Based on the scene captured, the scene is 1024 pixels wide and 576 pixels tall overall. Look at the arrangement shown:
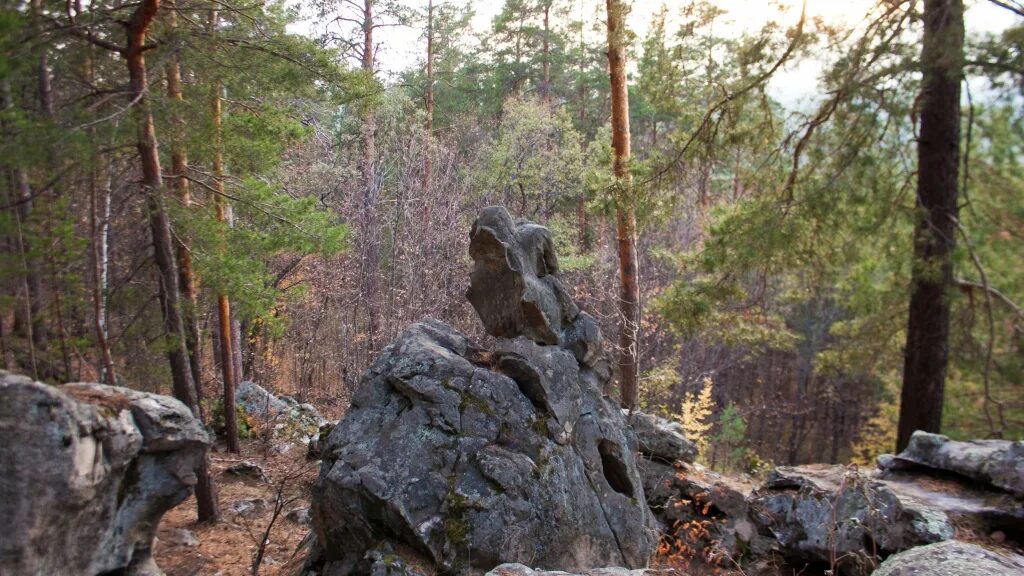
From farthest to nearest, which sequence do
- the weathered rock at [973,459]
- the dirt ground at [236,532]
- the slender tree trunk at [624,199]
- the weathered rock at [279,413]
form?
the weathered rock at [279,413] → the slender tree trunk at [624,199] → the dirt ground at [236,532] → the weathered rock at [973,459]

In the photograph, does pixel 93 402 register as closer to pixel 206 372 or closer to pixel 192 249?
pixel 192 249

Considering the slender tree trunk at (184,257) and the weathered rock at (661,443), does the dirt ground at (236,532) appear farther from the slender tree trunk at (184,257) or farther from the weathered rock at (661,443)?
the weathered rock at (661,443)

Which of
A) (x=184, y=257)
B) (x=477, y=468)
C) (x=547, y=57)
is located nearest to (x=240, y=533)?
(x=184, y=257)

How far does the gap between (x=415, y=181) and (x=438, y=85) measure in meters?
9.74

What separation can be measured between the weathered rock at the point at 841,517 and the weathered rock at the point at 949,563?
2.05 meters

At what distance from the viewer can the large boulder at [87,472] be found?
3783 mm

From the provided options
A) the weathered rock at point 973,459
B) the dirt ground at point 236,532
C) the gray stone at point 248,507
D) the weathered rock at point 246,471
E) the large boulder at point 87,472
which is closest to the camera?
the large boulder at point 87,472

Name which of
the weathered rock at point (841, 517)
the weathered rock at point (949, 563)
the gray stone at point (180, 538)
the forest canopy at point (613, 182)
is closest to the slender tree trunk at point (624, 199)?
the forest canopy at point (613, 182)

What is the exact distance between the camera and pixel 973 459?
19.8ft

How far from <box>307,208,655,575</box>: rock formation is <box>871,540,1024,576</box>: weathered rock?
8.03ft

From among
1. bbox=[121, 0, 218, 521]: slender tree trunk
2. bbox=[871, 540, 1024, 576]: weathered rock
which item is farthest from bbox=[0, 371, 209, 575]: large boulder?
bbox=[871, 540, 1024, 576]: weathered rock

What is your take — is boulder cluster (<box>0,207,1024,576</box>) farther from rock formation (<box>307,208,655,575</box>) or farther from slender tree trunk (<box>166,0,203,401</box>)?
slender tree trunk (<box>166,0,203,401</box>)

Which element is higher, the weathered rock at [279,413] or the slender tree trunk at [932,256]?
the slender tree trunk at [932,256]

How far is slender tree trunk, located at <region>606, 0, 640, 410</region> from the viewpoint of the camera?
28.4 feet
